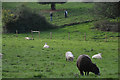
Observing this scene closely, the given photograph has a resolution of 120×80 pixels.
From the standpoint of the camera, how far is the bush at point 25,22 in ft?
144

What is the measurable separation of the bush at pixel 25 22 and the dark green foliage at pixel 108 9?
9.14 m

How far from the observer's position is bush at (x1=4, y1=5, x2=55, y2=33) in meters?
43.8

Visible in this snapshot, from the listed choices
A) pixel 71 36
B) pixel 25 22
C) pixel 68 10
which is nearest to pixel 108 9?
pixel 71 36

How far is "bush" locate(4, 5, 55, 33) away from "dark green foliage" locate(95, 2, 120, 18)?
30.0 ft

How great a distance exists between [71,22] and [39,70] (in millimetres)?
35938

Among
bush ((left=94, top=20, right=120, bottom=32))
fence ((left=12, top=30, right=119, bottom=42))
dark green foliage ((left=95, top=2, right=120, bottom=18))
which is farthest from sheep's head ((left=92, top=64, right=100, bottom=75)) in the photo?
bush ((left=94, top=20, right=120, bottom=32))

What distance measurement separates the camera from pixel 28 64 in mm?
16734

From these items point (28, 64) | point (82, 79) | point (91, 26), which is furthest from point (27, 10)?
point (82, 79)

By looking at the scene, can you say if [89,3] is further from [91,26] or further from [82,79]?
[82,79]

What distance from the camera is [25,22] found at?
1780 inches

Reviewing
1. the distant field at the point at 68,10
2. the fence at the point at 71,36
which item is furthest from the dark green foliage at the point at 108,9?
the fence at the point at 71,36

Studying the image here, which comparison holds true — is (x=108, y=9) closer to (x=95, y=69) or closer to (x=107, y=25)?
(x=107, y=25)

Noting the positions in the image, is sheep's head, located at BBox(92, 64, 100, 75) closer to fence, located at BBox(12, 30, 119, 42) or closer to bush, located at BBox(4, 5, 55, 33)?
fence, located at BBox(12, 30, 119, 42)

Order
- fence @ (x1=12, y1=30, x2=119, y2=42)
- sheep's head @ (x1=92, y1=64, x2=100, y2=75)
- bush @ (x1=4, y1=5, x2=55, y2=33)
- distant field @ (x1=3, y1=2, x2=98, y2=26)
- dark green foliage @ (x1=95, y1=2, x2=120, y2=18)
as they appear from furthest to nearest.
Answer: distant field @ (x1=3, y1=2, x2=98, y2=26)
bush @ (x1=4, y1=5, x2=55, y2=33)
dark green foliage @ (x1=95, y1=2, x2=120, y2=18)
fence @ (x1=12, y1=30, x2=119, y2=42)
sheep's head @ (x1=92, y1=64, x2=100, y2=75)
